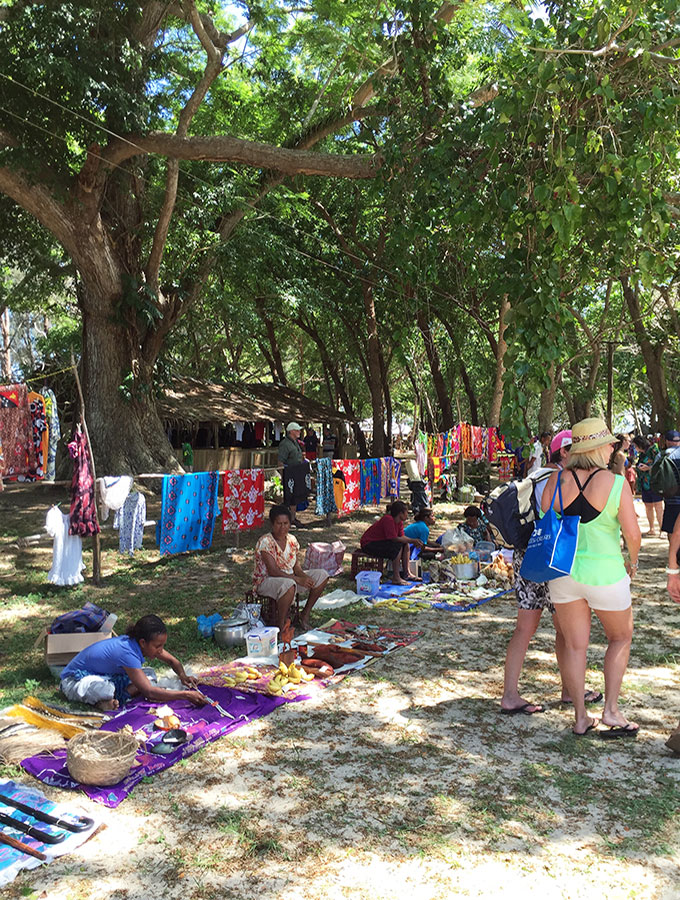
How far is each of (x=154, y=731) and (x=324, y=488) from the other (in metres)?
7.85

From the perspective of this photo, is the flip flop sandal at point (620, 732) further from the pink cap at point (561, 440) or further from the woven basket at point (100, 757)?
the woven basket at point (100, 757)

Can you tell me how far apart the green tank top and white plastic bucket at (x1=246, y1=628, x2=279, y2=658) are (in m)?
2.76

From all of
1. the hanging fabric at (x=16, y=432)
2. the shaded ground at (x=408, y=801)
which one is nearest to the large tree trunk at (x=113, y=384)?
the hanging fabric at (x=16, y=432)

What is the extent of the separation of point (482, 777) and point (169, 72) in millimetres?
13228

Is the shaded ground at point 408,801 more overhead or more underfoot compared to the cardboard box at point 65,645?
more underfoot

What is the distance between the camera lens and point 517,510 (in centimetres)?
472

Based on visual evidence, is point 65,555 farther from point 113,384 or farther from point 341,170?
point 113,384

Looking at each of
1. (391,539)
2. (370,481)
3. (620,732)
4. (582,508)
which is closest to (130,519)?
(391,539)

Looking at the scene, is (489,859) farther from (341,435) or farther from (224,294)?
(341,435)

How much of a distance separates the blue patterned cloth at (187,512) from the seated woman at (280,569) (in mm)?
2520

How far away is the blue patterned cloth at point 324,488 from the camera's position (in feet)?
39.7

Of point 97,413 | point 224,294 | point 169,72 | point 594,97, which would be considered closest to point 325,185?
point 224,294

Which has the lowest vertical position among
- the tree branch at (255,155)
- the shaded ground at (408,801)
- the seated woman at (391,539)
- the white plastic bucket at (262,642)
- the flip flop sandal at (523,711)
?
the shaded ground at (408,801)

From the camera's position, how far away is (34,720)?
175 inches
